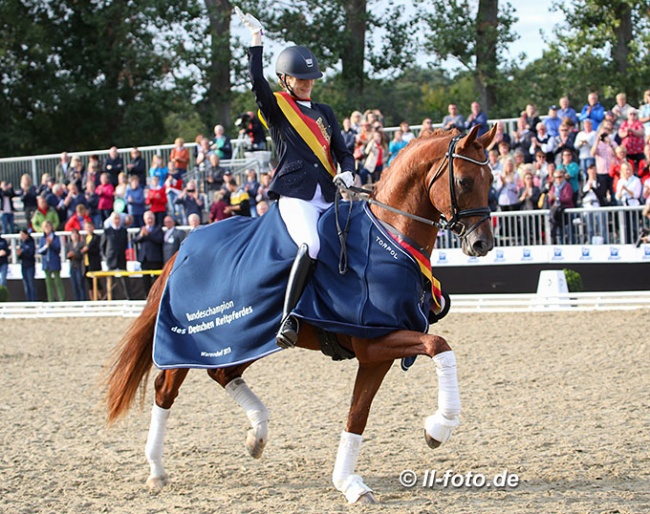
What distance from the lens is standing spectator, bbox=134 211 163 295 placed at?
16641 millimetres

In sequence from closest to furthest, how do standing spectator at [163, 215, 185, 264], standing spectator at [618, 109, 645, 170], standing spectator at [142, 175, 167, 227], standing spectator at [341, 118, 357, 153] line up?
standing spectator at [618, 109, 645, 170], standing spectator at [163, 215, 185, 264], standing spectator at [341, 118, 357, 153], standing spectator at [142, 175, 167, 227]

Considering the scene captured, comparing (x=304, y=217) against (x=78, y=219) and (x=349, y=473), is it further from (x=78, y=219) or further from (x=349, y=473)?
(x=78, y=219)

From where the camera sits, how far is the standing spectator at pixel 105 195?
1911 cm

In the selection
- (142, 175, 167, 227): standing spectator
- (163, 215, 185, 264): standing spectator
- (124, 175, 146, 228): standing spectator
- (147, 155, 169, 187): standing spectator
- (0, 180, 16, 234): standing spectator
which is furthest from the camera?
(0, 180, 16, 234): standing spectator

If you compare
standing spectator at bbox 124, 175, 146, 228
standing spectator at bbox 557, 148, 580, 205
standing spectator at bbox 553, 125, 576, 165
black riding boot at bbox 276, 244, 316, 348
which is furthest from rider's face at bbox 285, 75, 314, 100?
standing spectator at bbox 124, 175, 146, 228

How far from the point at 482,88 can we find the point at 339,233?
1890 centimetres

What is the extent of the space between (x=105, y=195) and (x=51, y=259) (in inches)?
67.7

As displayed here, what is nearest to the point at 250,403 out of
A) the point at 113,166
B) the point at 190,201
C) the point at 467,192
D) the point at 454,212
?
the point at 454,212

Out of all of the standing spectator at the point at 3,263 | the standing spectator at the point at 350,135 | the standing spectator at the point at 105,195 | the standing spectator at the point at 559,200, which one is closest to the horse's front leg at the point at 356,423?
the standing spectator at the point at 559,200

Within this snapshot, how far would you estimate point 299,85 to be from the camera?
6020mm

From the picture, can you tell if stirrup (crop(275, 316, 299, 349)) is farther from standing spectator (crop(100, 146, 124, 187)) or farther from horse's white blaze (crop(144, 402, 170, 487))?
standing spectator (crop(100, 146, 124, 187))

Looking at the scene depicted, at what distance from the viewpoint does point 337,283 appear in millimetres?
5582

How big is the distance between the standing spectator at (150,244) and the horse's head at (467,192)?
11.7m

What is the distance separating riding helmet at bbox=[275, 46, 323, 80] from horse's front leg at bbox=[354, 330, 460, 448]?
1.72 m
